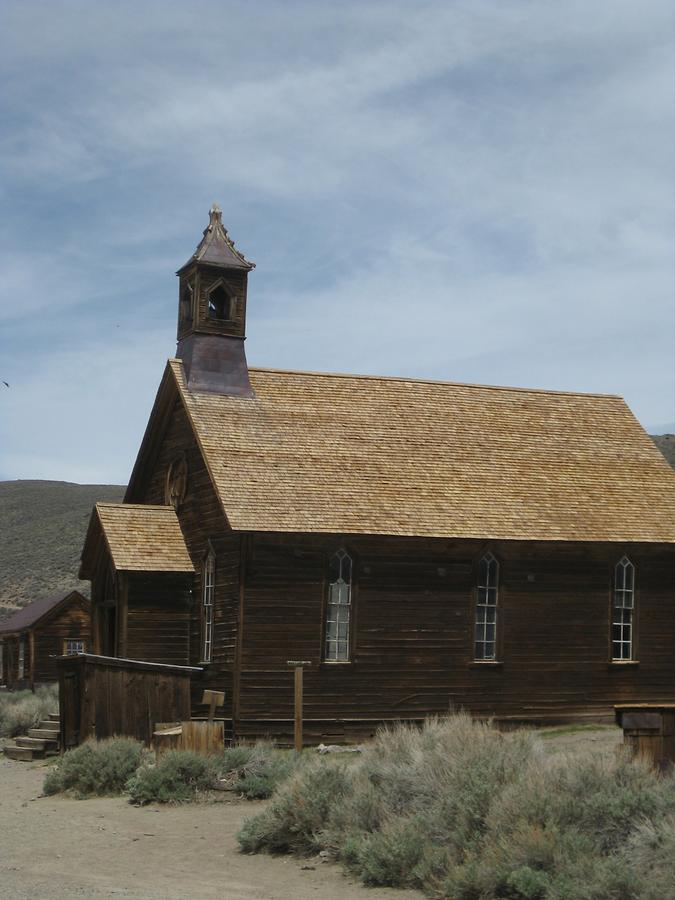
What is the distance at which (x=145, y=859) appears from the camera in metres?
13.6

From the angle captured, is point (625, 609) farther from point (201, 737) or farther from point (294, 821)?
point (294, 821)

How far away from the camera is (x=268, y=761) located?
1809 cm

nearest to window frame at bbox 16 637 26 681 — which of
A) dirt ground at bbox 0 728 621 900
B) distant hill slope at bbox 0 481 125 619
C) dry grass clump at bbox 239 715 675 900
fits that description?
distant hill slope at bbox 0 481 125 619

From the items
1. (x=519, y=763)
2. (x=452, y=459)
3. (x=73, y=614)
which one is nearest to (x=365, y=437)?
(x=452, y=459)

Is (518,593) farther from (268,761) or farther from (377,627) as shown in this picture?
(268,761)

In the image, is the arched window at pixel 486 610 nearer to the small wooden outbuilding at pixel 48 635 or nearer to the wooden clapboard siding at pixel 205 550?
the wooden clapboard siding at pixel 205 550

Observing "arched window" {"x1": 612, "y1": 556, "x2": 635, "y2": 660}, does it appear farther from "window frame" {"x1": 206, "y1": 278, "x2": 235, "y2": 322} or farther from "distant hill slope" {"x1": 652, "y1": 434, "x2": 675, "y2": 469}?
"distant hill slope" {"x1": 652, "y1": 434, "x2": 675, "y2": 469}

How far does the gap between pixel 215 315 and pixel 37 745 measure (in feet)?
30.7

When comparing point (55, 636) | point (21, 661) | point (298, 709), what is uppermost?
point (298, 709)

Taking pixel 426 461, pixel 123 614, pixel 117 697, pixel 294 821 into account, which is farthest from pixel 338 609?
pixel 294 821

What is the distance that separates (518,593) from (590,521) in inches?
82.3

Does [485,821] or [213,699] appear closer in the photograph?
[485,821]

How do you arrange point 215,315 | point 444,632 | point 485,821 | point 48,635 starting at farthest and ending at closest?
point 48,635 → point 215,315 → point 444,632 → point 485,821

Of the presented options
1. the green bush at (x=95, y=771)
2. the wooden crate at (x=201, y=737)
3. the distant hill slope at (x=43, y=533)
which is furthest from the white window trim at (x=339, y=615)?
the distant hill slope at (x=43, y=533)
